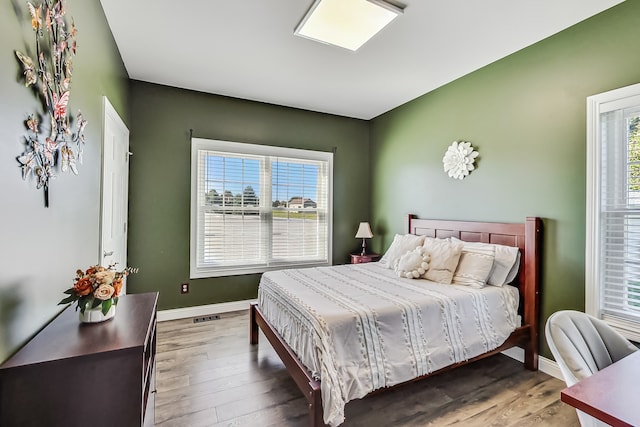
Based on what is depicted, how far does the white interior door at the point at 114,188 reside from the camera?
91.0 inches

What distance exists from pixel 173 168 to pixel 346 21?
259 centimetres

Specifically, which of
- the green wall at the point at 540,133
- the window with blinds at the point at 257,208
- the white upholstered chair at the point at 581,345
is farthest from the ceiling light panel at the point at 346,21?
the white upholstered chair at the point at 581,345

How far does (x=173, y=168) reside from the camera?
145 inches

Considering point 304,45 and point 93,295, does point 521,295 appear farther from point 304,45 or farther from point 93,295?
point 93,295

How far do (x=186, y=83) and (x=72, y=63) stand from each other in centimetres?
207

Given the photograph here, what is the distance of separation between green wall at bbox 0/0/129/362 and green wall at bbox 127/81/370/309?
4.78 ft

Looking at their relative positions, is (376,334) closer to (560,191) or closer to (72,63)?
(560,191)

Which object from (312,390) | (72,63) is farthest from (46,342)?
(72,63)

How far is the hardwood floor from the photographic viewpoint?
1925 mm

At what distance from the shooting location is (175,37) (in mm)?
2594

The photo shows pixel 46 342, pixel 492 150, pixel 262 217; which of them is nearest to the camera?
pixel 46 342

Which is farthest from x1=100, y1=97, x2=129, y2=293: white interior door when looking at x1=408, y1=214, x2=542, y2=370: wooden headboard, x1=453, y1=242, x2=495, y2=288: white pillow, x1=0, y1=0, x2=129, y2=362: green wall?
x1=408, y1=214, x2=542, y2=370: wooden headboard

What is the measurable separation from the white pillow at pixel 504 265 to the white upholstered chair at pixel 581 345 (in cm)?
116

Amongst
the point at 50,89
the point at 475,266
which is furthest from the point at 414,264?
the point at 50,89
